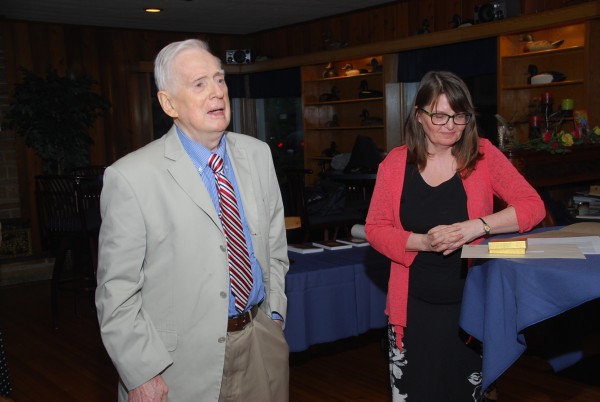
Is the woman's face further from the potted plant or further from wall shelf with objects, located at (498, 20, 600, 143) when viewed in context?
the potted plant

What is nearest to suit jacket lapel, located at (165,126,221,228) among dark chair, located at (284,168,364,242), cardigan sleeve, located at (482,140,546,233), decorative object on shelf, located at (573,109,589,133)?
cardigan sleeve, located at (482,140,546,233)

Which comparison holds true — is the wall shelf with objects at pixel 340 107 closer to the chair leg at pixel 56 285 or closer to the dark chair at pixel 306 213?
the dark chair at pixel 306 213

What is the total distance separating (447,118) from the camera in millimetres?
2158

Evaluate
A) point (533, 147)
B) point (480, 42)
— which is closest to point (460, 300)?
point (533, 147)

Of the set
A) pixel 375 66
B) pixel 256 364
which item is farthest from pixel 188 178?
pixel 375 66

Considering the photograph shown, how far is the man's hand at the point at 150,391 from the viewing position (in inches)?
65.0

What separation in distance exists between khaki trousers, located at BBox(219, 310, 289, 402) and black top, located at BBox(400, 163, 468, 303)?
0.57 metres

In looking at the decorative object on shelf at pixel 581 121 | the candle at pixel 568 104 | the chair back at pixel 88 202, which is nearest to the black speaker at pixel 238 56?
the chair back at pixel 88 202

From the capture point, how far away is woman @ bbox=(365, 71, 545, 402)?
2.17m

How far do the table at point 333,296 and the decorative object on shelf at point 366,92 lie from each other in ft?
15.4

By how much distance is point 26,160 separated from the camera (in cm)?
803

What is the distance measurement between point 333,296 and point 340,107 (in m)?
5.97

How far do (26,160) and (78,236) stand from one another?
11.4 feet

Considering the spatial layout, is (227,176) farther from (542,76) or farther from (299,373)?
(542,76)
